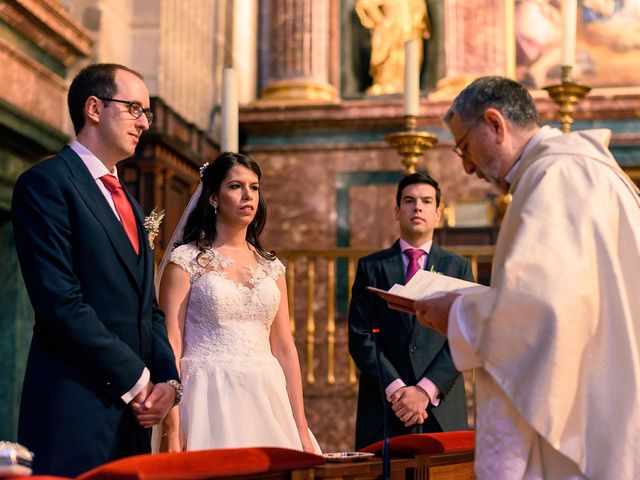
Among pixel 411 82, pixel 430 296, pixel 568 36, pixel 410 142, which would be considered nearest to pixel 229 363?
pixel 430 296

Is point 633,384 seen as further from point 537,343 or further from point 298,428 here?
point 298,428

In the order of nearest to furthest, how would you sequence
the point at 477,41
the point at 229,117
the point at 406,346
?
the point at 406,346, the point at 229,117, the point at 477,41

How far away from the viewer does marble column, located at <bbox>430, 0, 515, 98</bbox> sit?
32.4ft

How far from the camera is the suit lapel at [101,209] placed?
11.3ft

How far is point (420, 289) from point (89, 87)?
1369 millimetres

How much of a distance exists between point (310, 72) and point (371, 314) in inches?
210

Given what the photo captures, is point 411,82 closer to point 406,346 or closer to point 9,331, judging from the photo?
point 406,346

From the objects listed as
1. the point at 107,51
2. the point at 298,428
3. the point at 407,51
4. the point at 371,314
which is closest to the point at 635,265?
the point at 298,428

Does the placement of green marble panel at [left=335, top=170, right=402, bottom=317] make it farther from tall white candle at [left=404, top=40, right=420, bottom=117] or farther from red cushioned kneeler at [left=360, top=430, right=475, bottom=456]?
red cushioned kneeler at [left=360, top=430, right=475, bottom=456]

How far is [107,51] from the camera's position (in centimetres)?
809

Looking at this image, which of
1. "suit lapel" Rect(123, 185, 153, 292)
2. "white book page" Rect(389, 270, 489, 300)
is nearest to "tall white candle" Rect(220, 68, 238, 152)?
"suit lapel" Rect(123, 185, 153, 292)

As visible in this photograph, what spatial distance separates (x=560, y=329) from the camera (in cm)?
285

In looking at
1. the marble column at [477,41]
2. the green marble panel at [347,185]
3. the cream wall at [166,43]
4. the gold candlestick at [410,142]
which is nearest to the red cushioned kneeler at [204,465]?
the gold candlestick at [410,142]

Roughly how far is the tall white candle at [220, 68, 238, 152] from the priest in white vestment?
2.27 meters
